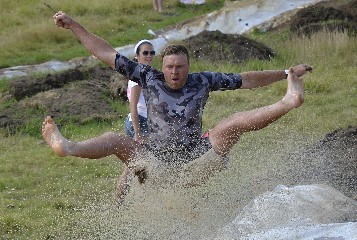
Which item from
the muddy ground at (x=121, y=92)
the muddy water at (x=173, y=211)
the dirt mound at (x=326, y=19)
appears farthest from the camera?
the dirt mound at (x=326, y=19)

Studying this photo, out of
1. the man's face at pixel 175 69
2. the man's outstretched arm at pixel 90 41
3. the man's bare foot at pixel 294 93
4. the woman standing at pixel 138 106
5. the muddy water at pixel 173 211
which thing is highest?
the man's outstretched arm at pixel 90 41

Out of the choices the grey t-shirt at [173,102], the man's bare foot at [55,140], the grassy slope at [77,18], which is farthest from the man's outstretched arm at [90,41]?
the grassy slope at [77,18]

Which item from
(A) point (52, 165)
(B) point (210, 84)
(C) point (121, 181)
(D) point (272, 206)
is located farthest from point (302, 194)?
(A) point (52, 165)

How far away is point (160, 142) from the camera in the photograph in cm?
623

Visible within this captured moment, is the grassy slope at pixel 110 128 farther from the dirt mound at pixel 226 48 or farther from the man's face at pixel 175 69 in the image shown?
the man's face at pixel 175 69

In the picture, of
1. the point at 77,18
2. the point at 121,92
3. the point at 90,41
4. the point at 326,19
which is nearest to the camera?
the point at 90,41

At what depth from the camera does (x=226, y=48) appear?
1368 cm

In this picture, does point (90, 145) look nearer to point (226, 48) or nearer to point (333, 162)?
point (333, 162)

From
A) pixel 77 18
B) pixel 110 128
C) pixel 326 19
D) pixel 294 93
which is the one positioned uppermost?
pixel 294 93

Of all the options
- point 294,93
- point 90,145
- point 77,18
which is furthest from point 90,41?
point 77,18

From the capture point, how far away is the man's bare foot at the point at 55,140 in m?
5.62

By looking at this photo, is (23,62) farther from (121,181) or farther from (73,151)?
(73,151)

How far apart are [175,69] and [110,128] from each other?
14.1 feet

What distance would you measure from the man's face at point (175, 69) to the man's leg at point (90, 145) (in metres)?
0.52
